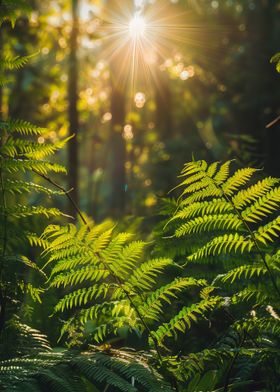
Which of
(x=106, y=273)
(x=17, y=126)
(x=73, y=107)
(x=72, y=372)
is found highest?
(x=73, y=107)

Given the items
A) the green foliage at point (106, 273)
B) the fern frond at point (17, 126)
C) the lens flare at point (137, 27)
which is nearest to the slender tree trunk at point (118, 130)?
the lens flare at point (137, 27)

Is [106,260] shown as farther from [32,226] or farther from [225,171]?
[32,226]

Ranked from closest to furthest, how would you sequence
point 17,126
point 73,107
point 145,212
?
point 17,126 → point 73,107 → point 145,212

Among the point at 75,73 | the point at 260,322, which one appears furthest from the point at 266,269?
the point at 75,73

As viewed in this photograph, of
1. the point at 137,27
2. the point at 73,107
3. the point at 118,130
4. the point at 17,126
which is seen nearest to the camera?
the point at 17,126

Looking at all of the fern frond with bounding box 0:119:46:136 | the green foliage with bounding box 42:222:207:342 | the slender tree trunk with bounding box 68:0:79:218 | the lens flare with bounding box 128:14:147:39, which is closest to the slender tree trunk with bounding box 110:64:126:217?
the lens flare with bounding box 128:14:147:39

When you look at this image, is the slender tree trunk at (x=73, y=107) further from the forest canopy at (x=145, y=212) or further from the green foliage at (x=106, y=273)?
the green foliage at (x=106, y=273)

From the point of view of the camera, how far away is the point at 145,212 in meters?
11.1

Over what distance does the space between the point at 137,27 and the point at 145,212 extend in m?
7.08

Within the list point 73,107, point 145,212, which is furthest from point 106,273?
point 145,212

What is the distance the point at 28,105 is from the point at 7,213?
10.1 metres

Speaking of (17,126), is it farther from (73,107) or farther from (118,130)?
(118,130)

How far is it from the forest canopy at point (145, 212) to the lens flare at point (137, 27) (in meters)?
0.08

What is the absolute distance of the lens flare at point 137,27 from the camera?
14.1 meters
